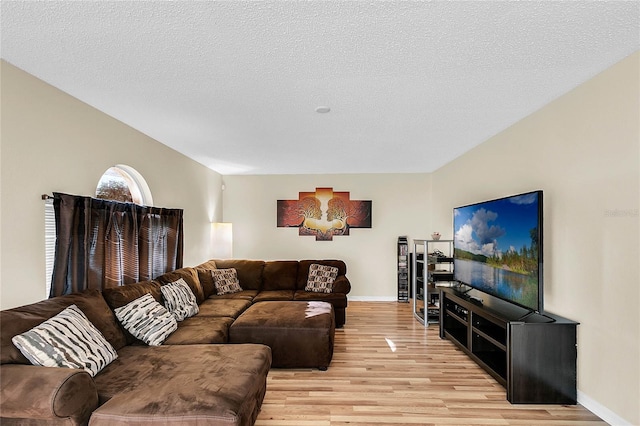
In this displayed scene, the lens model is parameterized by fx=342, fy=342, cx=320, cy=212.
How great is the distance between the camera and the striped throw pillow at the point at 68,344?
1.93 m

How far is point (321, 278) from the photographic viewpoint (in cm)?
518

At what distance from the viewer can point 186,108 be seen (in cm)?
297

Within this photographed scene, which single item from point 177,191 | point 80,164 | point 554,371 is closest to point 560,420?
point 554,371

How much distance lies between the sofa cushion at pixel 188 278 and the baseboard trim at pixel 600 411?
153 inches

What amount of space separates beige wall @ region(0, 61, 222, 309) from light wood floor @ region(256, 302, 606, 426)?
1996 millimetres

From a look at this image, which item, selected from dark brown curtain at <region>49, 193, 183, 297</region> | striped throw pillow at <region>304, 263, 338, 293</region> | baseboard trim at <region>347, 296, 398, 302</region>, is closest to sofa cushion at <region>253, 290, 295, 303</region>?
striped throw pillow at <region>304, 263, 338, 293</region>

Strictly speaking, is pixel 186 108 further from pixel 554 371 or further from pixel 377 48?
pixel 554 371

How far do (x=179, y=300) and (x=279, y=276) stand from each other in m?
1.95

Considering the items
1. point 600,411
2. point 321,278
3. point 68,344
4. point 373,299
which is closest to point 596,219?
point 600,411

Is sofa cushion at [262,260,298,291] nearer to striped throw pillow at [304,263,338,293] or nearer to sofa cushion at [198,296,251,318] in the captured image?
striped throw pillow at [304,263,338,293]

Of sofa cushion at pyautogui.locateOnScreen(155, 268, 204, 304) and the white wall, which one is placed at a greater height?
the white wall

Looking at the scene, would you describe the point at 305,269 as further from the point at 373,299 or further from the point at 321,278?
the point at 373,299

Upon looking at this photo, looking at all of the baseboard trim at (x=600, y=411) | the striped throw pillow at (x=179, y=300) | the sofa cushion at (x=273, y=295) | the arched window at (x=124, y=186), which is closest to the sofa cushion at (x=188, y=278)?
the striped throw pillow at (x=179, y=300)

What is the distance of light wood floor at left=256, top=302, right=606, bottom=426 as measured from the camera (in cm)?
248
